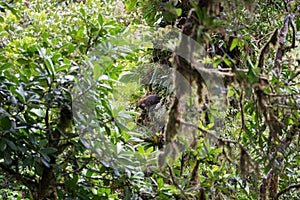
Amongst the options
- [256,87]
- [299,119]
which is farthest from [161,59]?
[256,87]

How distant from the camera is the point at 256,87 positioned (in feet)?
2.12

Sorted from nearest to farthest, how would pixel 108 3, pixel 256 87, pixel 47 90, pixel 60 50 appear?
1. pixel 256 87
2. pixel 47 90
3. pixel 60 50
4. pixel 108 3

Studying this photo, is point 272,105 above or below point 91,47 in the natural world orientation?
below

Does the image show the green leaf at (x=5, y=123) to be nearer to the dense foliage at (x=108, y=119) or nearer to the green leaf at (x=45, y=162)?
the dense foliage at (x=108, y=119)

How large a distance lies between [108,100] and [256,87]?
422mm

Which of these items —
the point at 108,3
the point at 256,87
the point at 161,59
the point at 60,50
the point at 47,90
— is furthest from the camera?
the point at 108,3

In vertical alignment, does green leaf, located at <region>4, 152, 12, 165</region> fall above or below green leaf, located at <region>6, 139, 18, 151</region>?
below

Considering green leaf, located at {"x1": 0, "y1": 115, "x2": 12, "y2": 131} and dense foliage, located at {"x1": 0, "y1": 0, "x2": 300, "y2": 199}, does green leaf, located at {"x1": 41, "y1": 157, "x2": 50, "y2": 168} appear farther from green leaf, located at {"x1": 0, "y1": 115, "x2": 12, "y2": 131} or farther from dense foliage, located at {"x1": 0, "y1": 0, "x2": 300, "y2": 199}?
green leaf, located at {"x1": 0, "y1": 115, "x2": 12, "y2": 131}

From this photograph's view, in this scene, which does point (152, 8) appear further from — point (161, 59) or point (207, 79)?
point (207, 79)

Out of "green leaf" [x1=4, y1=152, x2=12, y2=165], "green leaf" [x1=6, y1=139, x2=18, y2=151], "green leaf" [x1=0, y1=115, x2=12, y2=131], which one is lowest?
"green leaf" [x1=4, y1=152, x2=12, y2=165]

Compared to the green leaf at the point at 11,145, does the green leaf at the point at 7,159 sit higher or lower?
lower

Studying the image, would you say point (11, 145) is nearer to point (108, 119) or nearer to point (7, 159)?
point (7, 159)

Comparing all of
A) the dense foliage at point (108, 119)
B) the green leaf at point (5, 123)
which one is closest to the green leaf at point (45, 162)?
the dense foliage at point (108, 119)

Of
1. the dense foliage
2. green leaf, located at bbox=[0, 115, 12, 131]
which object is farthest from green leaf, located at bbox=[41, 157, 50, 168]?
green leaf, located at bbox=[0, 115, 12, 131]
